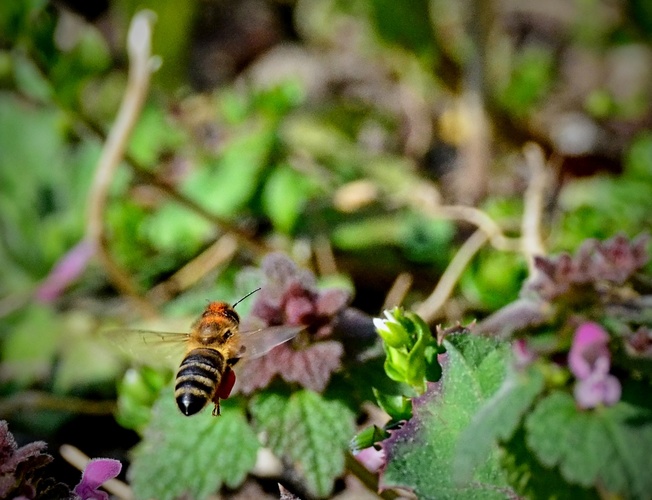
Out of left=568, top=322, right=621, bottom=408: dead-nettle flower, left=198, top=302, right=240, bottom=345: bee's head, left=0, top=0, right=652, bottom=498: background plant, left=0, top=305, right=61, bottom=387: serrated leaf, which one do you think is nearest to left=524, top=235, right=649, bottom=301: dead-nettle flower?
left=0, top=0, right=652, bottom=498: background plant

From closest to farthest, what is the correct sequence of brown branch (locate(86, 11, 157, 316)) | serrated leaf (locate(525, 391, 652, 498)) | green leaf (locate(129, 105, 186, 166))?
1. serrated leaf (locate(525, 391, 652, 498))
2. brown branch (locate(86, 11, 157, 316))
3. green leaf (locate(129, 105, 186, 166))

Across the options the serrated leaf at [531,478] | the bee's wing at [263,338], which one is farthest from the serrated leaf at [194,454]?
the serrated leaf at [531,478]

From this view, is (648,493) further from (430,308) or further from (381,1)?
(381,1)

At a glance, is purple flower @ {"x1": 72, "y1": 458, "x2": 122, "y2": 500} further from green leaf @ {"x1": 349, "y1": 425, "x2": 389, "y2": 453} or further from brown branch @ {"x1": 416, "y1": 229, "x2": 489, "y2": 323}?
brown branch @ {"x1": 416, "y1": 229, "x2": 489, "y2": 323}

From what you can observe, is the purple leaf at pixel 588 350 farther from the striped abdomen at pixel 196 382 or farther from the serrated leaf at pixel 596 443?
the striped abdomen at pixel 196 382

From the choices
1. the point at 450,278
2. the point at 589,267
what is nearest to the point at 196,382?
the point at 589,267

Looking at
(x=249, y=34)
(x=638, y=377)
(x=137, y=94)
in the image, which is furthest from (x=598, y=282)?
(x=249, y=34)
